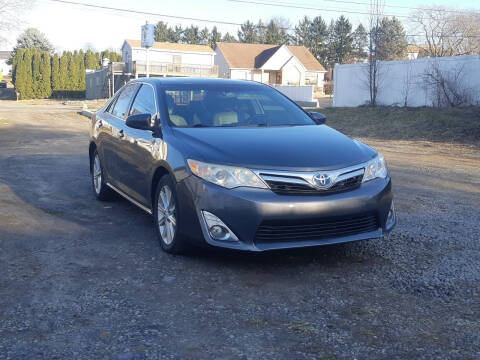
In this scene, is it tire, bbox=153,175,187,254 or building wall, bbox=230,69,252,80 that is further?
building wall, bbox=230,69,252,80

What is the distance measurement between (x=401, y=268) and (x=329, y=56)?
84891mm

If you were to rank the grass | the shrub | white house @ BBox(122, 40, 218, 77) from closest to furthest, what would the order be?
the grass, the shrub, white house @ BBox(122, 40, 218, 77)

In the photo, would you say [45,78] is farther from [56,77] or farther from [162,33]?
[162,33]

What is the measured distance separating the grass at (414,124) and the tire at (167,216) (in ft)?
39.5

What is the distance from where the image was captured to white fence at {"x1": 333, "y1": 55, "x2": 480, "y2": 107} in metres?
20.8

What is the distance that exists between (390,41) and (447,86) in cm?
2189

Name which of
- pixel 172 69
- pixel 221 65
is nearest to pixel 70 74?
pixel 172 69

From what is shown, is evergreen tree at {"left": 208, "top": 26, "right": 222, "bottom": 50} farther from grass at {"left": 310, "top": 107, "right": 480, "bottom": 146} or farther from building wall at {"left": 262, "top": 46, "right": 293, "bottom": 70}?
grass at {"left": 310, "top": 107, "right": 480, "bottom": 146}

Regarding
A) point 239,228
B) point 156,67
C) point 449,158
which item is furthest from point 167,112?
point 156,67

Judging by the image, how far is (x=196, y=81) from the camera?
21.4 ft

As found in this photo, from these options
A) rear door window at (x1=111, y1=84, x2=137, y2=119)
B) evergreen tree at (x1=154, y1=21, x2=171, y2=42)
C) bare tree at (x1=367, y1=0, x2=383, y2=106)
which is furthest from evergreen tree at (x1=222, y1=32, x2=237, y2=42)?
rear door window at (x1=111, y1=84, x2=137, y2=119)

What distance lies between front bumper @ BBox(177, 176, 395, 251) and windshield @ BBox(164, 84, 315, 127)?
45.6 inches

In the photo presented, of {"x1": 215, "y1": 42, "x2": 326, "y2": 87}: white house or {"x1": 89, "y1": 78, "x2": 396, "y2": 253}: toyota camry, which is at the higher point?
{"x1": 215, "y1": 42, "x2": 326, "y2": 87}: white house

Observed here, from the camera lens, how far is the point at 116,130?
22.4 feet
